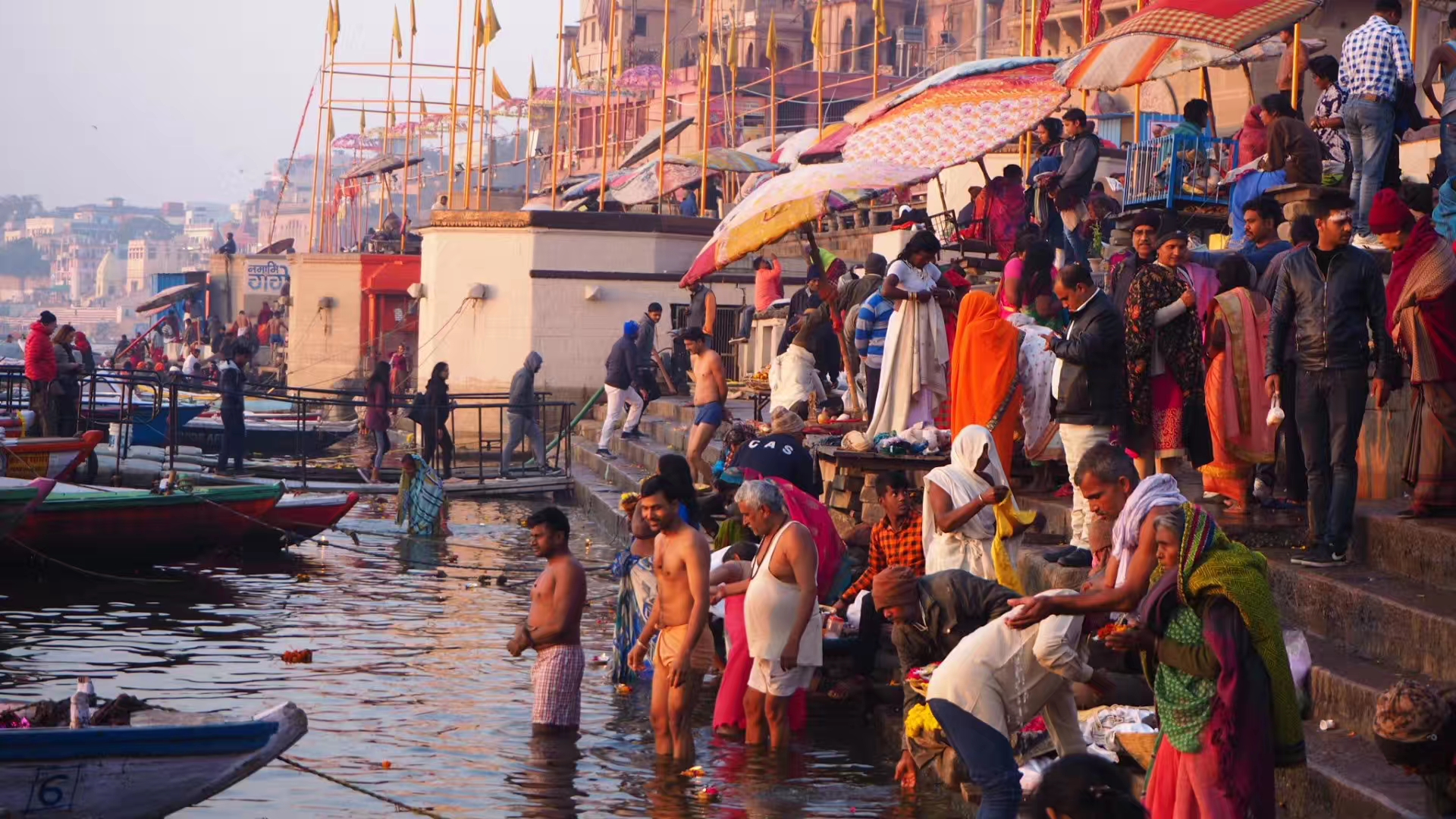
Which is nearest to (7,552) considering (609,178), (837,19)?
(609,178)

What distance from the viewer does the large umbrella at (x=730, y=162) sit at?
29.8 m

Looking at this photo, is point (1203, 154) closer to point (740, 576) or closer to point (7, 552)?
point (740, 576)

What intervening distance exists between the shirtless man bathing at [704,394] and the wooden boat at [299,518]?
3607mm

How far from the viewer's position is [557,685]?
356 inches

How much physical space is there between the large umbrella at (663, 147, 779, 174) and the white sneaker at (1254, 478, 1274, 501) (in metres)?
19.9

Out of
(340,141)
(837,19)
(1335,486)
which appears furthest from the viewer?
(837,19)

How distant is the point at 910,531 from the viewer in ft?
31.0

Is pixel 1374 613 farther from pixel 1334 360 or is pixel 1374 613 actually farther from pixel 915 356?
pixel 915 356

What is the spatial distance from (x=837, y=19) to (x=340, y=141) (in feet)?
77.3

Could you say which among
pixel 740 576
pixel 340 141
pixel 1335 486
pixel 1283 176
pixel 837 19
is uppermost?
pixel 837 19

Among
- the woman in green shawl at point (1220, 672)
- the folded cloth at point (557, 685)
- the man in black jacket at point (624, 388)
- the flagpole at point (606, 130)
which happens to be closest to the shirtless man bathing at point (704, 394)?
the man in black jacket at point (624, 388)

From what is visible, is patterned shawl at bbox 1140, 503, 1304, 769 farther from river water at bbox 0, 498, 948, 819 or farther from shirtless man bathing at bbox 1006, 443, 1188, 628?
river water at bbox 0, 498, 948, 819

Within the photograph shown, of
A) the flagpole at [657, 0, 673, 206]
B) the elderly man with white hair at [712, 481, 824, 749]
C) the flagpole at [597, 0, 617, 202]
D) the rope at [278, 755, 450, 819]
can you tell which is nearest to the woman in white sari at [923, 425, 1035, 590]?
the elderly man with white hair at [712, 481, 824, 749]

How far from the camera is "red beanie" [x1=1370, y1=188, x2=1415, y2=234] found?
25.4ft
